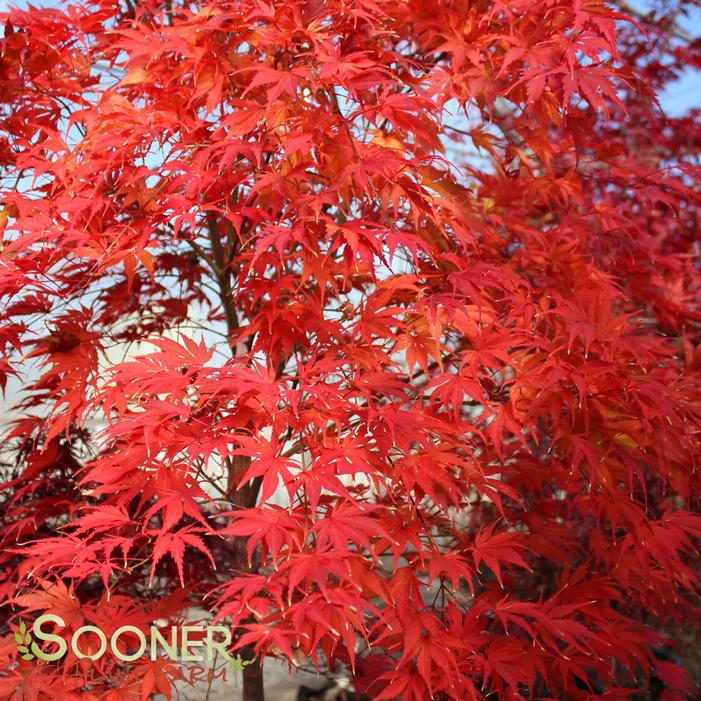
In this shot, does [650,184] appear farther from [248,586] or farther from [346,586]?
[248,586]

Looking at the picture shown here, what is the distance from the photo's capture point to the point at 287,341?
1359 mm


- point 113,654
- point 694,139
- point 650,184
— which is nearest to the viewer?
point 113,654

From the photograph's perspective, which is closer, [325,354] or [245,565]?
[325,354]

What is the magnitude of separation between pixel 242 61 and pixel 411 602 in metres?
1.04

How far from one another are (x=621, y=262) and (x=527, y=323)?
0.91 m

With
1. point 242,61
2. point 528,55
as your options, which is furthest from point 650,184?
point 242,61

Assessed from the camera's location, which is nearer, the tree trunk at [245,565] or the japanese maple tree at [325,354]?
the japanese maple tree at [325,354]

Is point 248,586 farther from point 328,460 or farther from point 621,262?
point 621,262

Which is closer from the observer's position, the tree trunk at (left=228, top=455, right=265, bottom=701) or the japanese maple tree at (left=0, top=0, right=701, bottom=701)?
the japanese maple tree at (left=0, top=0, right=701, bottom=701)

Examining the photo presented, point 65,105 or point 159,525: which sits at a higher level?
point 65,105

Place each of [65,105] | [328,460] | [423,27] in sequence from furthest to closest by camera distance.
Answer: [65,105] → [423,27] → [328,460]

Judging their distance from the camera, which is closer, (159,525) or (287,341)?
(287,341)

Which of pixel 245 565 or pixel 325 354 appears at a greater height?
pixel 325 354

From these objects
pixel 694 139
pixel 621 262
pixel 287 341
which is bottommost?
pixel 287 341
